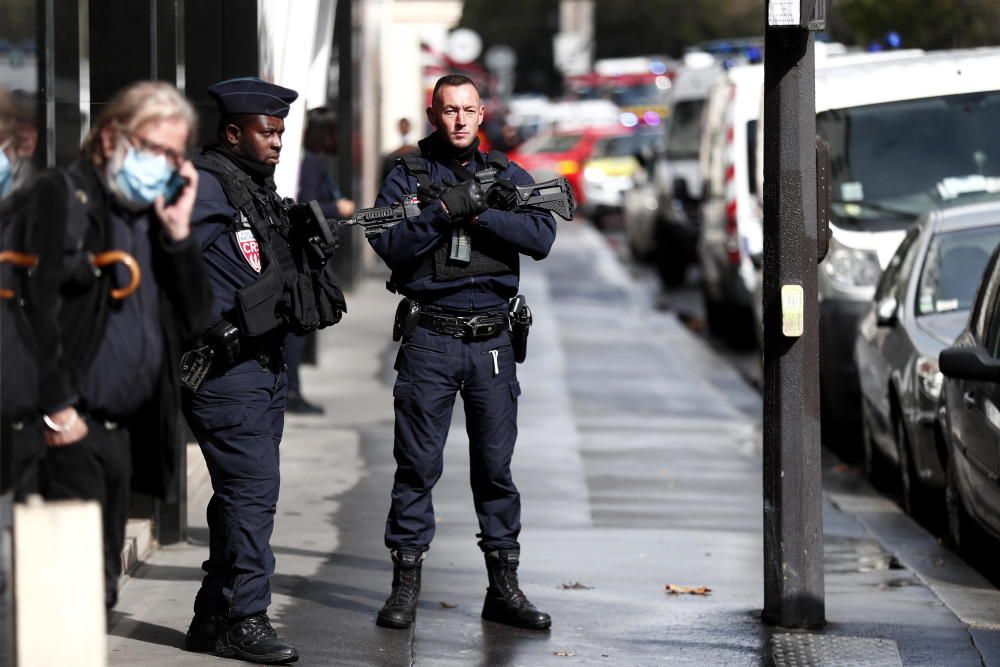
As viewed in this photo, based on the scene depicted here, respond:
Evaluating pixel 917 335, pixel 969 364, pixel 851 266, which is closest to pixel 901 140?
pixel 851 266

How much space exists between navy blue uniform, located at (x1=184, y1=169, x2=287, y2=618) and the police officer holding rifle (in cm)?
63

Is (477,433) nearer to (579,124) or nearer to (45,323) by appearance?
(45,323)

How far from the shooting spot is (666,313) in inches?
862

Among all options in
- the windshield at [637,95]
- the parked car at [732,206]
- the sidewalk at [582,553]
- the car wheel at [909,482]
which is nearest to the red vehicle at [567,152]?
the windshield at [637,95]

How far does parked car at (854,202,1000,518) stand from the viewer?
9664 millimetres

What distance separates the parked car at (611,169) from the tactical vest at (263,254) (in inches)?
1151

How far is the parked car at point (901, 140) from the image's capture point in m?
13.1

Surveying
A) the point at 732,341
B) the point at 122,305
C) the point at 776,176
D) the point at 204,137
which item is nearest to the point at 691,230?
the point at 732,341

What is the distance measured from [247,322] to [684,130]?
19521 millimetres

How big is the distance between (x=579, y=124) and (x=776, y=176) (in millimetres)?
38359

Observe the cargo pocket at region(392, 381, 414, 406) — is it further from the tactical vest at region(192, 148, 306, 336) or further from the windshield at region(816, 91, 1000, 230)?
the windshield at region(816, 91, 1000, 230)

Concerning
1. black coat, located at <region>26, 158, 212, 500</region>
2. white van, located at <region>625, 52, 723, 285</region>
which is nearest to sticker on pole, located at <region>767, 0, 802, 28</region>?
black coat, located at <region>26, 158, 212, 500</region>

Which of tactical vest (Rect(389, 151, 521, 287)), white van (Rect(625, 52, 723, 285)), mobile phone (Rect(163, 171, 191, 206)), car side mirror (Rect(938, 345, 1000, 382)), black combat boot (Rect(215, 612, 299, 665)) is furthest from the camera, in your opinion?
white van (Rect(625, 52, 723, 285))

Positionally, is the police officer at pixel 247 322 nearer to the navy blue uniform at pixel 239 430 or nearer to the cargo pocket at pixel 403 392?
the navy blue uniform at pixel 239 430
